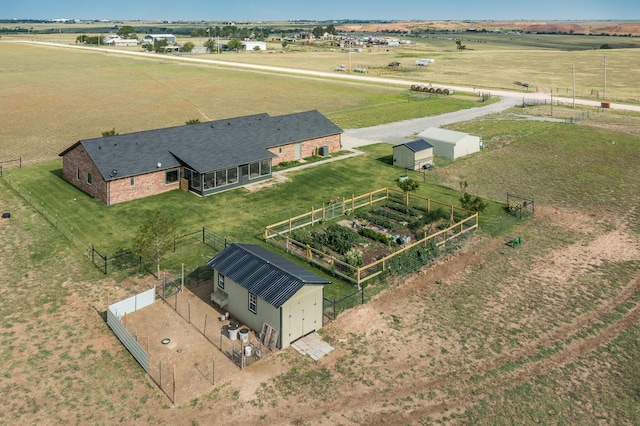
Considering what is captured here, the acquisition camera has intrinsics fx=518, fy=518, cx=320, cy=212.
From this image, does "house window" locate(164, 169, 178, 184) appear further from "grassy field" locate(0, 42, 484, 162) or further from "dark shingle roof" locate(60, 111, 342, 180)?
"grassy field" locate(0, 42, 484, 162)

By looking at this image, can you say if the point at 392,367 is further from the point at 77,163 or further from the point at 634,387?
the point at 77,163

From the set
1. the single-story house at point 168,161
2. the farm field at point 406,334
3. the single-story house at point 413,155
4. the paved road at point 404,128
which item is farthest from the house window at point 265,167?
the paved road at point 404,128

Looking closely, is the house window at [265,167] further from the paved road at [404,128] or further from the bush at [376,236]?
the paved road at [404,128]

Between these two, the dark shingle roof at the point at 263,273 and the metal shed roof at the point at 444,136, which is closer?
the dark shingle roof at the point at 263,273

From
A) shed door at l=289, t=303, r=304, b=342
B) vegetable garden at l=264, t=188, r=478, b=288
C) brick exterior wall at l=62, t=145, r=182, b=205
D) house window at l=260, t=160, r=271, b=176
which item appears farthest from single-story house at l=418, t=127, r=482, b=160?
shed door at l=289, t=303, r=304, b=342

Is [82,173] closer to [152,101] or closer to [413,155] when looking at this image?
[413,155]

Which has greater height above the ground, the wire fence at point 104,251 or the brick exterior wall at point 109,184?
the brick exterior wall at point 109,184
